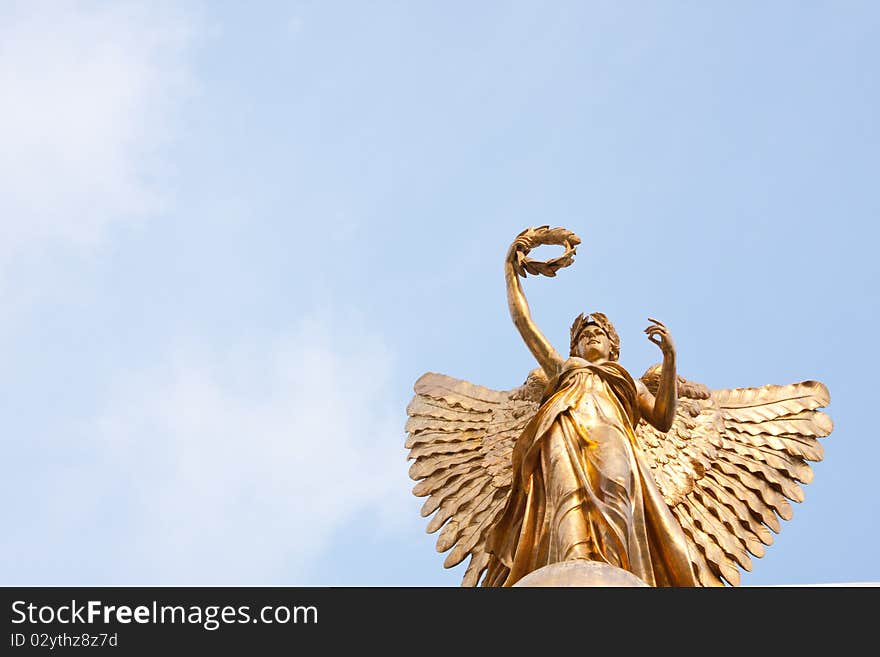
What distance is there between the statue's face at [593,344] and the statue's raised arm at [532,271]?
230mm

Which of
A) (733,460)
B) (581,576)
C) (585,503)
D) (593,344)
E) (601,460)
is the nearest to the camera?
(581,576)

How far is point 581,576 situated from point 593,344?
11.4ft

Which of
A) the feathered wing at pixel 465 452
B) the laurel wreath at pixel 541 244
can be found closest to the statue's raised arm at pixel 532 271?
the laurel wreath at pixel 541 244

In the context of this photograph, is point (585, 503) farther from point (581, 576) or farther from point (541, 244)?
point (541, 244)

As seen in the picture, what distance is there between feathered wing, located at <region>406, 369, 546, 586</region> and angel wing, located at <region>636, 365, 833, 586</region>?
116cm

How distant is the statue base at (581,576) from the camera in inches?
398

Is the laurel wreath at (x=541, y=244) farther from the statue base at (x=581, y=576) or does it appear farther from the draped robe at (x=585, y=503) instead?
the statue base at (x=581, y=576)

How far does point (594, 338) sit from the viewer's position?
1335 centimetres

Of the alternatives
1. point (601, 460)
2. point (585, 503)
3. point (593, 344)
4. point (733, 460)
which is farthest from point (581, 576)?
point (733, 460)

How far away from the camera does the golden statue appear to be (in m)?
11.5

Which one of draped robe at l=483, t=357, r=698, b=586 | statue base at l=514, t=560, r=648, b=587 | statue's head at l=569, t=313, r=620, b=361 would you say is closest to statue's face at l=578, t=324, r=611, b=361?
statue's head at l=569, t=313, r=620, b=361

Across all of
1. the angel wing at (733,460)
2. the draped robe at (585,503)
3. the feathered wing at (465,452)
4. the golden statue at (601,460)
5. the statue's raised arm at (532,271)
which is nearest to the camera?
the draped robe at (585,503)

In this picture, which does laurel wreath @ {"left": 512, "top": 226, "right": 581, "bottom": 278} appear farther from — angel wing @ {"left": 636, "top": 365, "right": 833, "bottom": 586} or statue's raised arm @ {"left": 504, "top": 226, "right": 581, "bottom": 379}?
angel wing @ {"left": 636, "top": 365, "right": 833, "bottom": 586}
